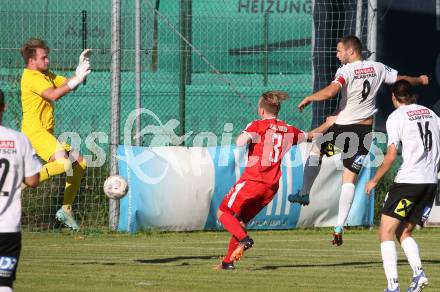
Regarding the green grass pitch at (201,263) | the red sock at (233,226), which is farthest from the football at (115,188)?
the red sock at (233,226)

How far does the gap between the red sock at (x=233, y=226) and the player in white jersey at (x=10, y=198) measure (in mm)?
4574

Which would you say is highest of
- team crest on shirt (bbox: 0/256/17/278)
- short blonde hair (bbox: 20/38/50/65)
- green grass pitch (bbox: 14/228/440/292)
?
short blonde hair (bbox: 20/38/50/65)

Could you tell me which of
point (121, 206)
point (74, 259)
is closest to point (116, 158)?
point (121, 206)

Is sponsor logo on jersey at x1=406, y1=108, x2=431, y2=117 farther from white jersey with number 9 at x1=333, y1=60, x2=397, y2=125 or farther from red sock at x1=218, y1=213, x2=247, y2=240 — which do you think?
white jersey with number 9 at x1=333, y1=60, x2=397, y2=125

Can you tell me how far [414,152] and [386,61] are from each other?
388 inches

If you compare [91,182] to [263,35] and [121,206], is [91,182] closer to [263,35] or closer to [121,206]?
[121,206]

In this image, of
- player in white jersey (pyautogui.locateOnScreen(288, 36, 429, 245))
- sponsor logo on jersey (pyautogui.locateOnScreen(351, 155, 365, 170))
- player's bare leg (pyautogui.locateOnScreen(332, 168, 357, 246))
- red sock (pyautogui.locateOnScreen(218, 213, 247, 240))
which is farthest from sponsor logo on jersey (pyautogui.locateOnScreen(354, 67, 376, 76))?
red sock (pyautogui.locateOnScreen(218, 213, 247, 240))

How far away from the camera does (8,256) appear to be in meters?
8.23

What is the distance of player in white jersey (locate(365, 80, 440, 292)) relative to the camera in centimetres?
1083

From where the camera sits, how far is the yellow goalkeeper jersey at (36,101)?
1375cm

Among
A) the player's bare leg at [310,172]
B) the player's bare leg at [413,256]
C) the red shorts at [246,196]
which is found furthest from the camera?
the player's bare leg at [310,172]

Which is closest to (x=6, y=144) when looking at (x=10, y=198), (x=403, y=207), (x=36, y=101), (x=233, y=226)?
(x=10, y=198)

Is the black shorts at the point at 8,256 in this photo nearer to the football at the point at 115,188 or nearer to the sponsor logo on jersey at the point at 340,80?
the sponsor logo on jersey at the point at 340,80

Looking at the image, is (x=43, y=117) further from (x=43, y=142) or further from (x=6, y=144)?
(x=6, y=144)
